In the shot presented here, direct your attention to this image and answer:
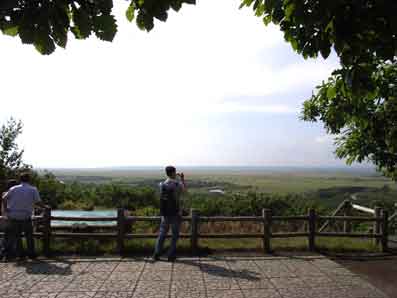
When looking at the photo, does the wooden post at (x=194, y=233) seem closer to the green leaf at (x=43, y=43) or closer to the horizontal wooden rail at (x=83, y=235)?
the horizontal wooden rail at (x=83, y=235)

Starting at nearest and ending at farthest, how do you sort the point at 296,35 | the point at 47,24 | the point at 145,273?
the point at 47,24
the point at 296,35
the point at 145,273

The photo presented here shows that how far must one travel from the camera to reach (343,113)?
7.53 m

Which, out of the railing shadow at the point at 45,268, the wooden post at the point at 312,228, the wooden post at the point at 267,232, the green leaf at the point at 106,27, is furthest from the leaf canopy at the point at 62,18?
the wooden post at the point at 312,228

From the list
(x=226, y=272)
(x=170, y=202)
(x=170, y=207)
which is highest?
(x=170, y=202)

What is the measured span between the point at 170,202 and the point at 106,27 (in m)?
5.37

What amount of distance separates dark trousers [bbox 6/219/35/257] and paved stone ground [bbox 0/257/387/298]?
0.51 m

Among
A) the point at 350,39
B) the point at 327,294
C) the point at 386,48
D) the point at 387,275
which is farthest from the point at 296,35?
the point at 387,275

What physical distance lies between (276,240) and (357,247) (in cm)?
212

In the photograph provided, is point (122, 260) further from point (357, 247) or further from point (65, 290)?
point (357, 247)

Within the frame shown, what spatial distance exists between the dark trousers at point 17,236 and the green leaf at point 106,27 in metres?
6.30

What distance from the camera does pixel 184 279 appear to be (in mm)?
6066

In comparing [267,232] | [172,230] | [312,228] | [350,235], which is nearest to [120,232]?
[172,230]

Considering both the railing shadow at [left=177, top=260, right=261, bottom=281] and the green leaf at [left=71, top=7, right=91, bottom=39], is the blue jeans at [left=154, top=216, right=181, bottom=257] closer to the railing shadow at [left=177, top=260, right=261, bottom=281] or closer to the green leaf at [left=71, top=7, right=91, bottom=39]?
the railing shadow at [left=177, top=260, right=261, bottom=281]

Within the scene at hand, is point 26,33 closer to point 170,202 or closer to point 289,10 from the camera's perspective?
point 289,10
